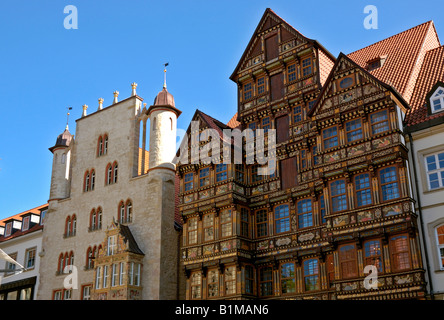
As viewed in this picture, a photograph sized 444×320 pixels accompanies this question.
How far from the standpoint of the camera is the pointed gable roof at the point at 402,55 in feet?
108

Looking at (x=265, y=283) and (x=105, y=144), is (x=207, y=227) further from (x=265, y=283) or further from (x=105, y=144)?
(x=105, y=144)

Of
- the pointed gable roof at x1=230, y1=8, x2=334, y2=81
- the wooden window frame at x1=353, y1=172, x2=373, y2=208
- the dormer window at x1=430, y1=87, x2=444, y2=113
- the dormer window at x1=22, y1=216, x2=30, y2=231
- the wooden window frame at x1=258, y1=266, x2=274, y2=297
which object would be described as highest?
the pointed gable roof at x1=230, y1=8, x2=334, y2=81

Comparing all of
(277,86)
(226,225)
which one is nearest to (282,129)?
(277,86)

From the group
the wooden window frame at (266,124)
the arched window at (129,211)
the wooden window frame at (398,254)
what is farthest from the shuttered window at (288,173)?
the arched window at (129,211)

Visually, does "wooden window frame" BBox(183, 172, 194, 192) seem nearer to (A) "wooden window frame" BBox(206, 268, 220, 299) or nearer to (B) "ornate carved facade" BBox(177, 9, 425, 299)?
(B) "ornate carved facade" BBox(177, 9, 425, 299)

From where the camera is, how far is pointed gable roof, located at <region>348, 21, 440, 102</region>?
1302 inches

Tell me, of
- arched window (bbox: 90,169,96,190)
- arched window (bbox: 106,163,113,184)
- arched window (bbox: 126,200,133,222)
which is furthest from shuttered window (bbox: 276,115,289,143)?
arched window (bbox: 90,169,96,190)

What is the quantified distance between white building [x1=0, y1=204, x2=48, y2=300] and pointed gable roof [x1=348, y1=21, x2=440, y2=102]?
94.3 ft

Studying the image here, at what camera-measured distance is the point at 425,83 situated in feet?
107

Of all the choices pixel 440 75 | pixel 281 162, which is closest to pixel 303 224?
pixel 281 162

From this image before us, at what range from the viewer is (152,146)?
4072cm

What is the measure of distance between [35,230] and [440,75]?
3270 centimetres
